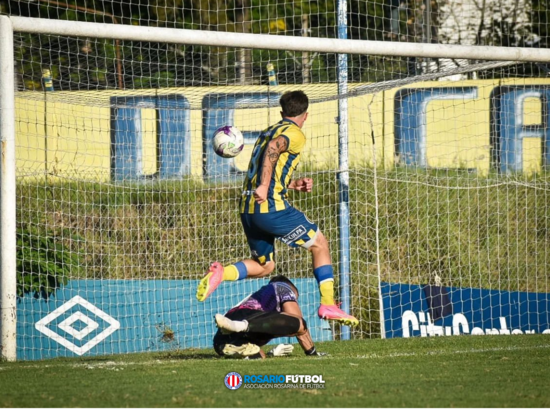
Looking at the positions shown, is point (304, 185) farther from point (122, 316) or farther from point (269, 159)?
point (122, 316)

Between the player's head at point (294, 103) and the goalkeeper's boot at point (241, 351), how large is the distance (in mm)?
1943

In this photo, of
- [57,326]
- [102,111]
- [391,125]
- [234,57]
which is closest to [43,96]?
[102,111]

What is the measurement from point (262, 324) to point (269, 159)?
4.31 ft

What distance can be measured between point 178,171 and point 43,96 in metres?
2.24

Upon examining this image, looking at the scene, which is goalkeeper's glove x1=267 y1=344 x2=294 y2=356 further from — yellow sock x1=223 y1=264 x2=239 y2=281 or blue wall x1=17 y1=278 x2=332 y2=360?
blue wall x1=17 y1=278 x2=332 y2=360

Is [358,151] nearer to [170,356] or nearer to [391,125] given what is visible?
[391,125]

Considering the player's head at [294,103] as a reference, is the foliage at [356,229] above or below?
below

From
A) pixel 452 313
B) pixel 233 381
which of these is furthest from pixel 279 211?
pixel 452 313

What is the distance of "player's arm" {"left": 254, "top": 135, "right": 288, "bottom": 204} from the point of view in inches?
269

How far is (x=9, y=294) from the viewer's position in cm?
746

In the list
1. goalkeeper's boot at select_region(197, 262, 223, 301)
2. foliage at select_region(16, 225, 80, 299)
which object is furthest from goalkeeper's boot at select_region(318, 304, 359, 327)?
foliage at select_region(16, 225, 80, 299)

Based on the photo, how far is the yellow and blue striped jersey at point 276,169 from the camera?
22.8 feet

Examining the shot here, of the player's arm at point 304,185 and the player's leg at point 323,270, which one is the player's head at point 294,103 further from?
the player's leg at point 323,270

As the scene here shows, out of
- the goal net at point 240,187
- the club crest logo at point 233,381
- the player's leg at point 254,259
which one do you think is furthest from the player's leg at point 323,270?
the goal net at point 240,187
